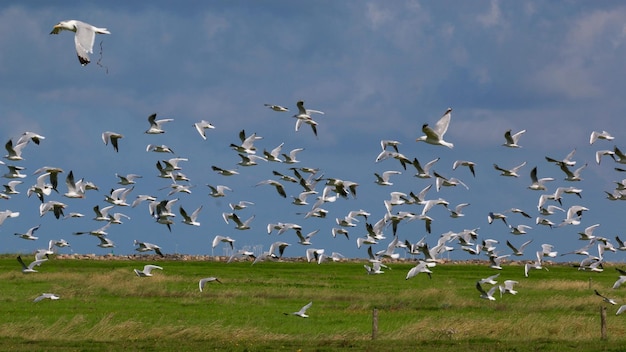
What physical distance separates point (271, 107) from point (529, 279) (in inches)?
1135

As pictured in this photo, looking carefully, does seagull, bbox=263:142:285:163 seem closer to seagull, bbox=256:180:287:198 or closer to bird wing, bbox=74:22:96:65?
seagull, bbox=256:180:287:198

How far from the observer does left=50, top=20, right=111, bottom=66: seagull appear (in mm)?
15705

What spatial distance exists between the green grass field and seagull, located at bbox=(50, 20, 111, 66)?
33.2ft

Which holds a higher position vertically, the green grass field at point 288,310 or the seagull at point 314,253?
the seagull at point 314,253

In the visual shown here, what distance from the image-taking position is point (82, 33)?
1705 centimetres

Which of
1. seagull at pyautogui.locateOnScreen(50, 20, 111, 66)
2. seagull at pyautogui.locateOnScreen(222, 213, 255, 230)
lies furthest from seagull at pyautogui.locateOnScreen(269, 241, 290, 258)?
seagull at pyautogui.locateOnScreen(50, 20, 111, 66)

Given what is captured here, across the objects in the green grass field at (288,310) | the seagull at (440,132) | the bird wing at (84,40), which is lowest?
the green grass field at (288,310)

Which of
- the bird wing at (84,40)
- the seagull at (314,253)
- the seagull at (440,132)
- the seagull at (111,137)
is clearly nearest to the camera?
the bird wing at (84,40)

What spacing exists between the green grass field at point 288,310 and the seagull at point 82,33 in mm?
10111

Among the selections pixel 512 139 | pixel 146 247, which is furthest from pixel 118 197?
pixel 512 139

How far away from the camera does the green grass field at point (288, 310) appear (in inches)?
1097

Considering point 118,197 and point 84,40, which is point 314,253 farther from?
point 84,40

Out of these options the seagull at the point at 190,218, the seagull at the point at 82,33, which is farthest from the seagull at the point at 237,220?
the seagull at the point at 82,33

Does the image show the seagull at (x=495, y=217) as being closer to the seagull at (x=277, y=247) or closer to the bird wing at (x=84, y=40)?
the seagull at (x=277, y=247)
